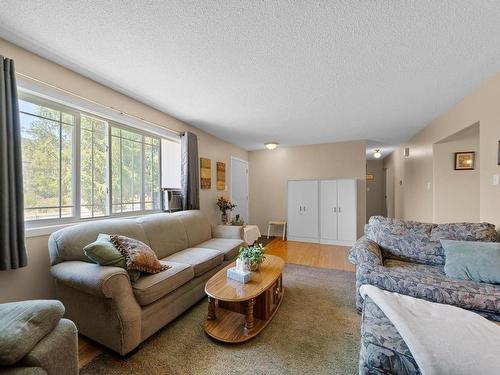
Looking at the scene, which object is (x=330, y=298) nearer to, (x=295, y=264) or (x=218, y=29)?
(x=295, y=264)

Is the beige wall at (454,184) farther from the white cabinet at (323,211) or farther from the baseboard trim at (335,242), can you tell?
the baseboard trim at (335,242)

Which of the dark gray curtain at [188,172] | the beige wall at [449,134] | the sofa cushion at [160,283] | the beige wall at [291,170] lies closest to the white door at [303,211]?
the beige wall at [291,170]

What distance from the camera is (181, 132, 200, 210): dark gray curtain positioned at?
3465 millimetres

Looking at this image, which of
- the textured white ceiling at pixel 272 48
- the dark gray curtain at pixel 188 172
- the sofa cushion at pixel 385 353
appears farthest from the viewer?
the dark gray curtain at pixel 188 172

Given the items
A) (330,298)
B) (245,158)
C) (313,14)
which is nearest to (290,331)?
(330,298)

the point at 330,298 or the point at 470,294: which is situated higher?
the point at 470,294

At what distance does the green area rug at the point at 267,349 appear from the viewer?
1.46m

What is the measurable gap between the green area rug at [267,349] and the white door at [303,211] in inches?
108

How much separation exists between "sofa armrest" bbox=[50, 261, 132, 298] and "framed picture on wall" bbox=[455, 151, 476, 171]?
15.2 ft

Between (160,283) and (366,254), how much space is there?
1.89m

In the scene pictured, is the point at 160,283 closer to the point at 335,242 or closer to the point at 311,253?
the point at 311,253

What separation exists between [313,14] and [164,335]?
2.66 meters

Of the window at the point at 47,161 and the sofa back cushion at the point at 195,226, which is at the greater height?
the window at the point at 47,161

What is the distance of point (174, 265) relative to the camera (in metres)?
2.08
